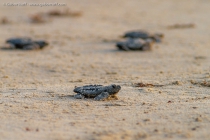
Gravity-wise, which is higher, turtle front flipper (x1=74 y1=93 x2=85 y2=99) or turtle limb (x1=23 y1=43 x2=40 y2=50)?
turtle limb (x1=23 y1=43 x2=40 y2=50)

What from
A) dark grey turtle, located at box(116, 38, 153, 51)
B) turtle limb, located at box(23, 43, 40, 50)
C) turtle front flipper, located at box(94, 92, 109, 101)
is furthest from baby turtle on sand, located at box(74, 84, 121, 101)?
turtle limb, located at box(23, 43, 40, 50)

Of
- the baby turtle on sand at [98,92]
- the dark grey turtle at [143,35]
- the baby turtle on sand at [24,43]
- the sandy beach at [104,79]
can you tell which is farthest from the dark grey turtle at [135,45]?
the baby turtle on sand at [98,92]

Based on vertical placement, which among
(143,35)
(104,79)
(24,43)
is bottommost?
(104,79)

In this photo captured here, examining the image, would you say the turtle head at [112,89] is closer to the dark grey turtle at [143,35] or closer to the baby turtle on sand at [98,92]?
the baby turtle on sand at [98,92]

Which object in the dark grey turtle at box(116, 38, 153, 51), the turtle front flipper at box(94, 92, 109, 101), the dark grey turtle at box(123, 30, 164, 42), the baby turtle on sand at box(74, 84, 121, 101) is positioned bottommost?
the turtle front flipper at box(94, 92, 109, 101)

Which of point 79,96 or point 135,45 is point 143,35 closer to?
point 135,45

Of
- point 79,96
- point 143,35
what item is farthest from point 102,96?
point 143,35

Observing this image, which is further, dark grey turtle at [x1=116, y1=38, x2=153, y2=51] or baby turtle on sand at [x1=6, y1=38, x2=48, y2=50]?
baby turtle on sand at [x1=6, y1=38, x2=48, y2=50]

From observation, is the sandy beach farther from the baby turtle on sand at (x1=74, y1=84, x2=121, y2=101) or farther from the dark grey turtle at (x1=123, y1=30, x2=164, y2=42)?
the dark grey turtle at (x1=123, y1=30, x2=164, y2=42)
